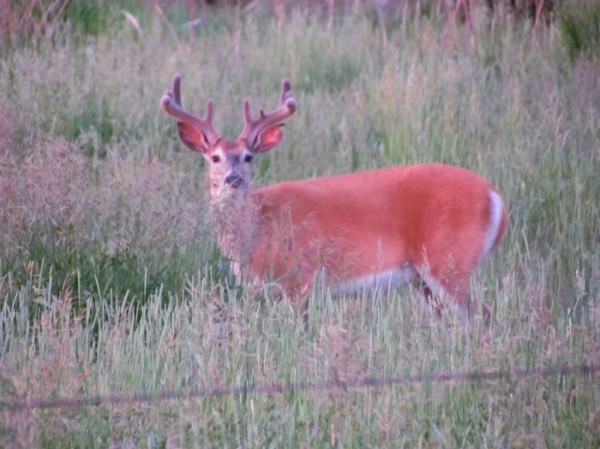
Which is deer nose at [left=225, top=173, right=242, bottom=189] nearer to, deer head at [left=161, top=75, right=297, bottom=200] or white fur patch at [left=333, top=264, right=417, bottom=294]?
deer head at [left=161, top=75, right=297, bottom=200]

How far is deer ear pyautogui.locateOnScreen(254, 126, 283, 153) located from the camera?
765 cm

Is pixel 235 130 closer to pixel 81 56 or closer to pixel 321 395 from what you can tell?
pixel 81 56

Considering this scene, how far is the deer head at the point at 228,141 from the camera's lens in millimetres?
7109

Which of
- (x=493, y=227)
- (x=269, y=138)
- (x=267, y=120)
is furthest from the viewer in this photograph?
(x=269, y=138)

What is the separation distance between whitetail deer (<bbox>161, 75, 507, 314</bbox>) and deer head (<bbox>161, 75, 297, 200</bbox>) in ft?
0.04

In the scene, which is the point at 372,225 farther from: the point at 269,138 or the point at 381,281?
the point at 269,138

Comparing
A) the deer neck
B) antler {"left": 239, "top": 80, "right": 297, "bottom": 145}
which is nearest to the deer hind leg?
the deer neck

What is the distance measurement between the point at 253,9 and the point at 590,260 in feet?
33.6

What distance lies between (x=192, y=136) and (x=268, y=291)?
5.13ft

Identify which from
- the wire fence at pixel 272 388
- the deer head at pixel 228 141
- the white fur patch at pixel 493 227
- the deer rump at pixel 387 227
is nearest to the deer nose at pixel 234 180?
the deer head at pixel 228 141

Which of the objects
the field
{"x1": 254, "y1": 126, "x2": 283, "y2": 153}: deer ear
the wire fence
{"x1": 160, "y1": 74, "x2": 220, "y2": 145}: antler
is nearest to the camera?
the wire fence

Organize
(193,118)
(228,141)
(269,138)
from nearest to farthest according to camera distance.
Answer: (228,141) → (193,118) → (269,138)

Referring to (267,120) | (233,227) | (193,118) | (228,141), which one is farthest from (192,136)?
(233,227)

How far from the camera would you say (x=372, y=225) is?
6.93m
